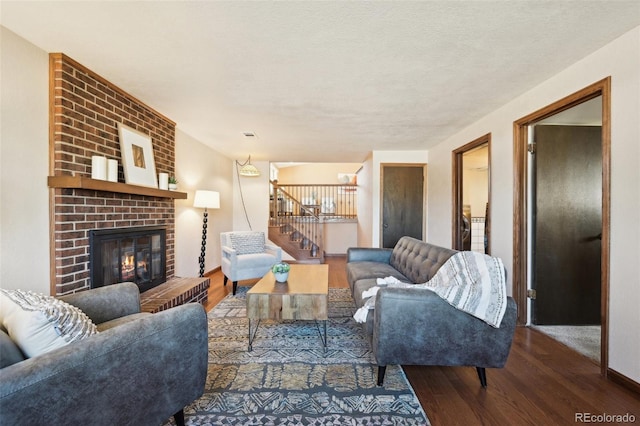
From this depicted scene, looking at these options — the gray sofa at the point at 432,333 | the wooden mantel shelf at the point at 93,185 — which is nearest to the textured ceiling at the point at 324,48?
the wooden mantel shelf at the point at 93,185

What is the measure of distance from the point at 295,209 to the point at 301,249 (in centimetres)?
134

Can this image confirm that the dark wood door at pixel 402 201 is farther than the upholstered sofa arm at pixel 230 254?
Yes

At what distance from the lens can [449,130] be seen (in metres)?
3.94

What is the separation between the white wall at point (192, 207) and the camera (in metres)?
4.07

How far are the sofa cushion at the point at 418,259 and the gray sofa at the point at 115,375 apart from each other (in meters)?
1.91

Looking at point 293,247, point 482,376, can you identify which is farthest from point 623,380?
point 293,247

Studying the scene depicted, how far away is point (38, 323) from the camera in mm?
1085

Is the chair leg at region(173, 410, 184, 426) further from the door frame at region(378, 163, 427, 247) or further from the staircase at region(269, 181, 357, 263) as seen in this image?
the staircase at region(269, 181, 357, 263)

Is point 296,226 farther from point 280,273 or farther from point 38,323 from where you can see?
point 38,323

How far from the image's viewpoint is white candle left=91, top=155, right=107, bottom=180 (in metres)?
2.34

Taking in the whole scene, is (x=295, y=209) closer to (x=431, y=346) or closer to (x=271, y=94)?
(x=271, y=94)

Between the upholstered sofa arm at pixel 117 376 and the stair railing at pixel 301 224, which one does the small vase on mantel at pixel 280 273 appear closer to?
the upholstered sofa arm at pixel 117 376

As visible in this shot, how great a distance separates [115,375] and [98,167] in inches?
77.6

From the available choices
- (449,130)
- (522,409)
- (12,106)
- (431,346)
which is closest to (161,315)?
(431,346)
